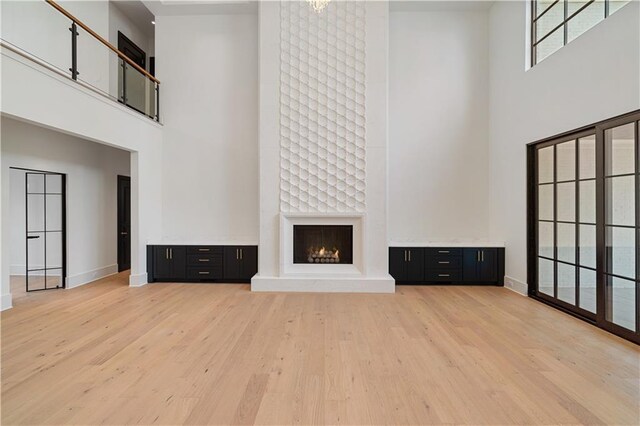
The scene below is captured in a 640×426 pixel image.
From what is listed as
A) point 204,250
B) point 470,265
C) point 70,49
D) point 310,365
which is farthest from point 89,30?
point 470,265

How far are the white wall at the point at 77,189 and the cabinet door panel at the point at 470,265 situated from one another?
270 inches

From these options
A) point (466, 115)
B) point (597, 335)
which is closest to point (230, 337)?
point (597, 335)

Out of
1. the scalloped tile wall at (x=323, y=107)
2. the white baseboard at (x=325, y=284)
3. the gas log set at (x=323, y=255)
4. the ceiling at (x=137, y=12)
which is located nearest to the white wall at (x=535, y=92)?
the white baseboard at (x=325, y=284)

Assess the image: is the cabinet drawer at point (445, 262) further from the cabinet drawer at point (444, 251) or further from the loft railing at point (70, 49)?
the loft railing at point (70, 49)

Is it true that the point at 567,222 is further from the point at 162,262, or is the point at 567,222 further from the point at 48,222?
the point at 48,222

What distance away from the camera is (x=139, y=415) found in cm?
203

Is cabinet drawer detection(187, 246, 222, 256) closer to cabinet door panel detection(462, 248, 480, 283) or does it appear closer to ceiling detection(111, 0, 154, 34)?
cabinet door panel detection(462, 248, 480, 283)

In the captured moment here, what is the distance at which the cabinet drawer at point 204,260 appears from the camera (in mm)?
5664

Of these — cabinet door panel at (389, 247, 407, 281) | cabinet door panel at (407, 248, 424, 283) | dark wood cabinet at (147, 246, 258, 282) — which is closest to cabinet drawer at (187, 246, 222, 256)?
dark wood cabinet at (147, 246, 258, 282)

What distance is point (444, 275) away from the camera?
552cm

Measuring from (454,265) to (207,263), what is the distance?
446 cm

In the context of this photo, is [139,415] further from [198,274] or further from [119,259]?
[119,259]

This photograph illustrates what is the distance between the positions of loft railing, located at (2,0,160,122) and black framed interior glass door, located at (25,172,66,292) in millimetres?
1844

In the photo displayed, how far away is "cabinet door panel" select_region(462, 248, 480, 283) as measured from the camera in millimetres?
5504
